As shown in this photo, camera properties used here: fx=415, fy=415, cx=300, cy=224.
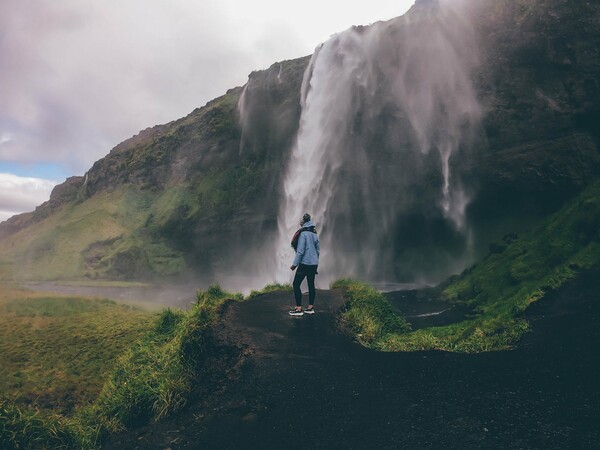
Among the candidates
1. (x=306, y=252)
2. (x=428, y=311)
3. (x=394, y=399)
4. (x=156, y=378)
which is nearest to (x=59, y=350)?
(x=156, y=378)

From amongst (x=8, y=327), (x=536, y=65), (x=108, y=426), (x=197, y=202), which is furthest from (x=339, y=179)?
(x=108, y=426)

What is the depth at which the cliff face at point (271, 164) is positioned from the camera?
89.7ft

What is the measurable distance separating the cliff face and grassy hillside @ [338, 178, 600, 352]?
785 centimetres

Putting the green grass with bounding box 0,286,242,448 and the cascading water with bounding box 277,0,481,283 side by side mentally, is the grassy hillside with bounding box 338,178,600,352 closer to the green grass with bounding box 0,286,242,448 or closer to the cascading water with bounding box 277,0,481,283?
the green grass with bounding box 0,286,242,448

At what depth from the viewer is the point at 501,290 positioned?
57.6 ft

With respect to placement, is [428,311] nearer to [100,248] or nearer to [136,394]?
[136,394]

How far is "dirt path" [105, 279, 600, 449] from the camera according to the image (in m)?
5.04

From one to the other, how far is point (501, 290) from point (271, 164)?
35.7 m

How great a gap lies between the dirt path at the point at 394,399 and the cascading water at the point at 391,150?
86.9 ft

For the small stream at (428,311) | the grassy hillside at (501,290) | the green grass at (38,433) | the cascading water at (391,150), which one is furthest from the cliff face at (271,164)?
the green grass at (38,433)

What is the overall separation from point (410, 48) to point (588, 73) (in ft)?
48.0

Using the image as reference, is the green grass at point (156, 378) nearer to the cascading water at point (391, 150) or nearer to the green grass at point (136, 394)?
the green grass at point (136, 394)

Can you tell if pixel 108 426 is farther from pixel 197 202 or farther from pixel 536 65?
pixel 197 202

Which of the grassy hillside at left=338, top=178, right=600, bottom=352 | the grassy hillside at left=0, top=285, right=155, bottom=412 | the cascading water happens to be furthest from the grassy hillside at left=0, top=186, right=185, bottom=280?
the grassy hillside at left=338, top=178, right=600, bottom=352
